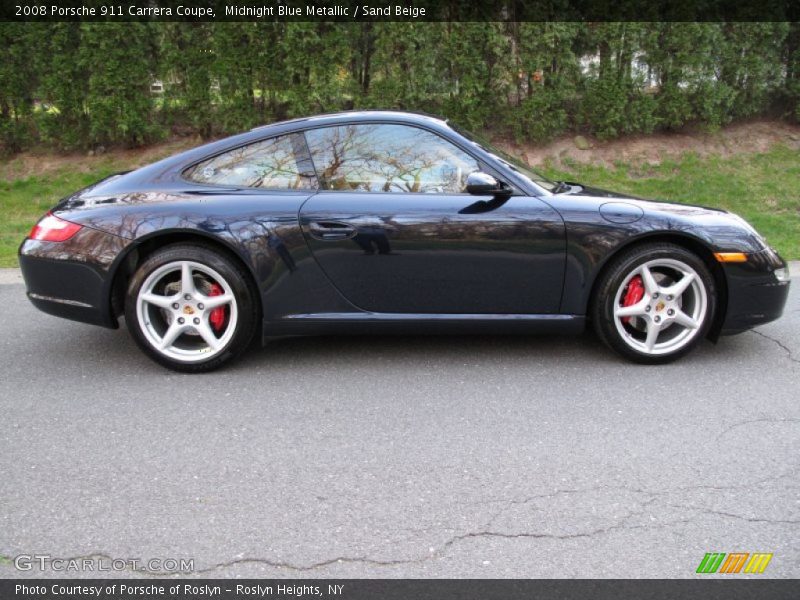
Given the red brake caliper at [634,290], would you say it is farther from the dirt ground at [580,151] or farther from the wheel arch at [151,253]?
the dirt ground at [580,151]

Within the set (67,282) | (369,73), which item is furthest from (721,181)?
(67,282)

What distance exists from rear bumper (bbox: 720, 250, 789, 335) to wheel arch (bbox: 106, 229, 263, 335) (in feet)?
8.70

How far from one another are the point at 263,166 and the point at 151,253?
796 mm

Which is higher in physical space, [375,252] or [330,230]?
[330,230]

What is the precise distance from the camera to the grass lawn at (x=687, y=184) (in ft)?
27.9

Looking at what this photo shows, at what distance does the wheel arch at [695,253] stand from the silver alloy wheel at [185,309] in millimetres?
2040

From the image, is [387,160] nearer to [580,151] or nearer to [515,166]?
[515,166]

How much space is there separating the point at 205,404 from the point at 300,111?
250 inches

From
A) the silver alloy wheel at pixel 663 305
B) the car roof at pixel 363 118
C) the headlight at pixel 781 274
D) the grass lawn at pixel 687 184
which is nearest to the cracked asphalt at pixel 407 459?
the silver alloy wheel at pixel 663 305

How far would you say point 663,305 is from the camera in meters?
4.07

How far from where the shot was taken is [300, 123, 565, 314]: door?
12.8 feet
